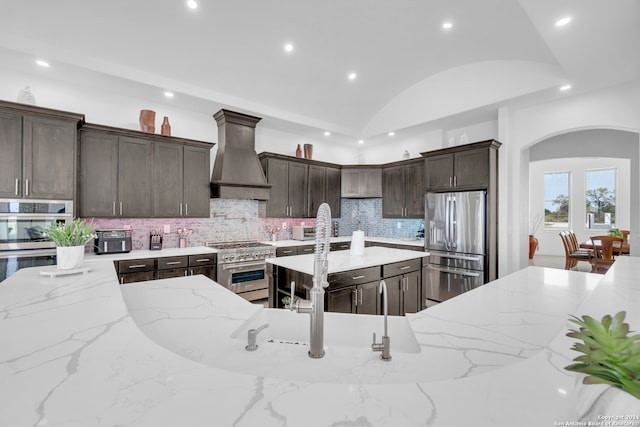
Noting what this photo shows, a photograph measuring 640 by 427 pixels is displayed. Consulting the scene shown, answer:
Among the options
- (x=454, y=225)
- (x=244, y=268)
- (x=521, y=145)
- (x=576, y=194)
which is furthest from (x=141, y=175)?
(x=576, y=194)

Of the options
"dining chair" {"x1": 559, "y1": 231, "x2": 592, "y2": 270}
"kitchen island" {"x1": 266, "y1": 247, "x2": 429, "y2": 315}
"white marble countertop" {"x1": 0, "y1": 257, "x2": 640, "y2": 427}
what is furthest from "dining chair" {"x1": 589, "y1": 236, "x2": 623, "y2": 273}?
"white marble countertop" {"x1": 0, "y1": 257, "x2": 640, "y2": 427}

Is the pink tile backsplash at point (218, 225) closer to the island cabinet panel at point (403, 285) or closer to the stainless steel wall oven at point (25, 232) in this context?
the stainless steel wall oven at point (25, 232)

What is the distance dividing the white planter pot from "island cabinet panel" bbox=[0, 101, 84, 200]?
6.25ft

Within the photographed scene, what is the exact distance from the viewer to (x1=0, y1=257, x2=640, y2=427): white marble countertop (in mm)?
533

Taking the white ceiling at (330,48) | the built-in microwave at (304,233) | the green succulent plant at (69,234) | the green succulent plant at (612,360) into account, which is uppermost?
the white ceiling at (330,48)

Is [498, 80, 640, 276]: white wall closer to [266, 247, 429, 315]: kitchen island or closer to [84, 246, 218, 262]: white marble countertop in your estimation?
[266, 247, 429, 315]: kitchen island

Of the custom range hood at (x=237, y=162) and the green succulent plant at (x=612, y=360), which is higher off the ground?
the custom range hood at (x=237, y=162)

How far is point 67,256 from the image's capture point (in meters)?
1.71

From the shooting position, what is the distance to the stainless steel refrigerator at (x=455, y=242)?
418 centimetres

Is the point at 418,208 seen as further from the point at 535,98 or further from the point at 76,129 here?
the point at 76,129

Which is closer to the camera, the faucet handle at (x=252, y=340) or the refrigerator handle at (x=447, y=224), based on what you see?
the faucet handle at (x=252, y=340)

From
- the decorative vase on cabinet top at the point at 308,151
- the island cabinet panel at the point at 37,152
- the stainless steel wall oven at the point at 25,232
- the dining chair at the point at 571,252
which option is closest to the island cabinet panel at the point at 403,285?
the decorative vase on cabinet top at the point at 308,151

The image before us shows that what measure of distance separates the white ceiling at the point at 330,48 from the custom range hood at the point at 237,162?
0.90ft

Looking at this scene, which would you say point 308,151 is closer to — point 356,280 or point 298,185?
point 298,185
